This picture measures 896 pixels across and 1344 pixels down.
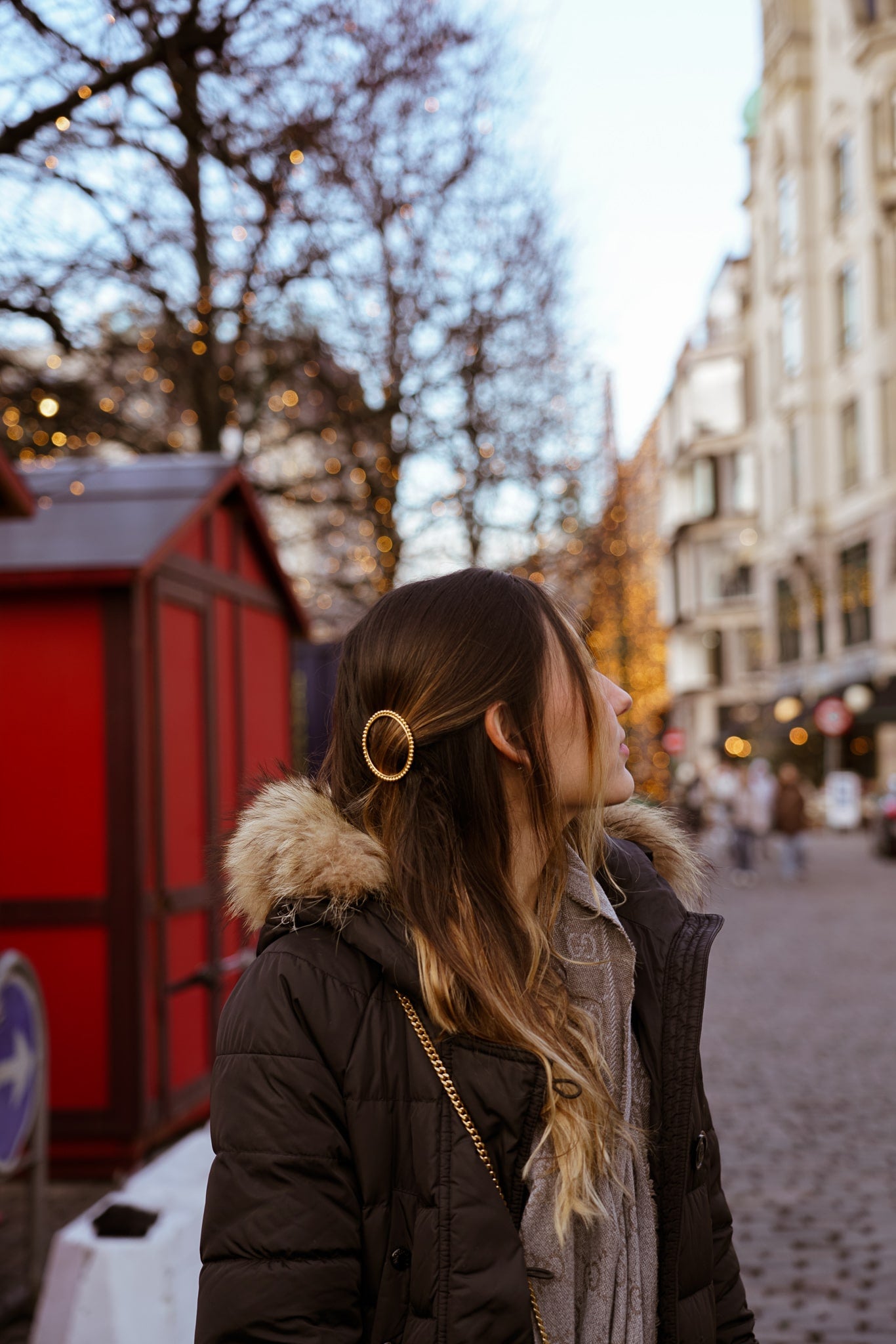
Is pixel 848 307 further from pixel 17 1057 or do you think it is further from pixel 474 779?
pixel 474 779

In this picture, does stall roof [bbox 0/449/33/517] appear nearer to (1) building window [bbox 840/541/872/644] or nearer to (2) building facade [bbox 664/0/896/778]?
(2) building facade [bbox 664/0/896/778]

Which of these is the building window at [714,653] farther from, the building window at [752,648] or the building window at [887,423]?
the building window at [887,423]

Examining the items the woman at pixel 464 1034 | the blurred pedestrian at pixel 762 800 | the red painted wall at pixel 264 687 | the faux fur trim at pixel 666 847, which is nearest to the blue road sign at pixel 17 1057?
the faux fur trim at pixel 666 847

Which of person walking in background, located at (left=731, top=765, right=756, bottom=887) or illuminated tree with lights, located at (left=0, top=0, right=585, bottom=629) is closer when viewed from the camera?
illuminated tree with lights, located at (left=0, top=0, right=585, bottom=629)

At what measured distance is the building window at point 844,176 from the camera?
37.9 meters

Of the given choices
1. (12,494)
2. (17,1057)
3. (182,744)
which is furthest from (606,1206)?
(182,744)

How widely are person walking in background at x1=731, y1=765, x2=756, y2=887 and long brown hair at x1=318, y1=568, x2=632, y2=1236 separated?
20.8 m

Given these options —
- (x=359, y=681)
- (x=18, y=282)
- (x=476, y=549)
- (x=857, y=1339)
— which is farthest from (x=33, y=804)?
(x=476, y=549)

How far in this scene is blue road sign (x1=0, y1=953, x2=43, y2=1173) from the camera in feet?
16.0

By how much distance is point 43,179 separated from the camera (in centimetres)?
695

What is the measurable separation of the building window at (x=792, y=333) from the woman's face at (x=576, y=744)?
4153cm

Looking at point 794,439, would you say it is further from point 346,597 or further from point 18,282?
point 18,282

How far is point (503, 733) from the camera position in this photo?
1902mm

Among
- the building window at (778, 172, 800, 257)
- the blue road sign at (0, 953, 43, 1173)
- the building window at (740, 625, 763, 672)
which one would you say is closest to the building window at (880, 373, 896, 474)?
the building window at (778, 172, 800, 257)
